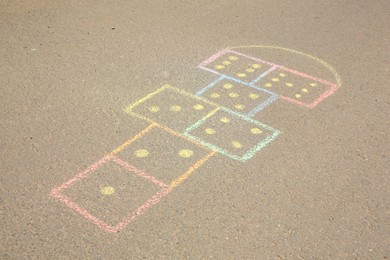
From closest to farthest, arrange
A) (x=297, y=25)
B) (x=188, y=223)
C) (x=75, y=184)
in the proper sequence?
Answer: (x=188, y=223), (x=75, y=184), (x=297, y=25)

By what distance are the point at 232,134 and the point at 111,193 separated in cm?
140

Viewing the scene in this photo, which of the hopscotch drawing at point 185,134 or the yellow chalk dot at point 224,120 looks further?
the yellow chalk dot at point 224,120

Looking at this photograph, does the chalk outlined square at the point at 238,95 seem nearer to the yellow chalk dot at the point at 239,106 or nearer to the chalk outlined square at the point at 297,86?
the yellow chalk dot at the point at 239,106

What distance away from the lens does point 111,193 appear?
394 centimetres

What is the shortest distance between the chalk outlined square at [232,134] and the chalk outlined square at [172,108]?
11cm

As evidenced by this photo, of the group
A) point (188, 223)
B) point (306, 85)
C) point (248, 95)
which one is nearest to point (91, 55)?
point (248, 95)

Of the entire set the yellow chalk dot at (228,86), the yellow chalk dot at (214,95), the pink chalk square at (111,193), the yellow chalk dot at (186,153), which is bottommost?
the pink chalk square at (111,193)

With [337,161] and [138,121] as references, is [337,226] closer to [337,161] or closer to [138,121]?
[337,161]

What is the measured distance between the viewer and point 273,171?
4227 millimetres

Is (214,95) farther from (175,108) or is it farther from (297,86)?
(297,86)

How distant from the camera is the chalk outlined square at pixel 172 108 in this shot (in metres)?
4.82

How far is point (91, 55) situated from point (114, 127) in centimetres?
170

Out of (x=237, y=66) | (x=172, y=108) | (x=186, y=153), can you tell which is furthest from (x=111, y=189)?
(x=237, y=66)

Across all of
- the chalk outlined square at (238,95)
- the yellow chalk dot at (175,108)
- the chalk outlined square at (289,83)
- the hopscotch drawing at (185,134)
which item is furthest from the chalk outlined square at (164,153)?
the chalk outlined square at (289,83)
